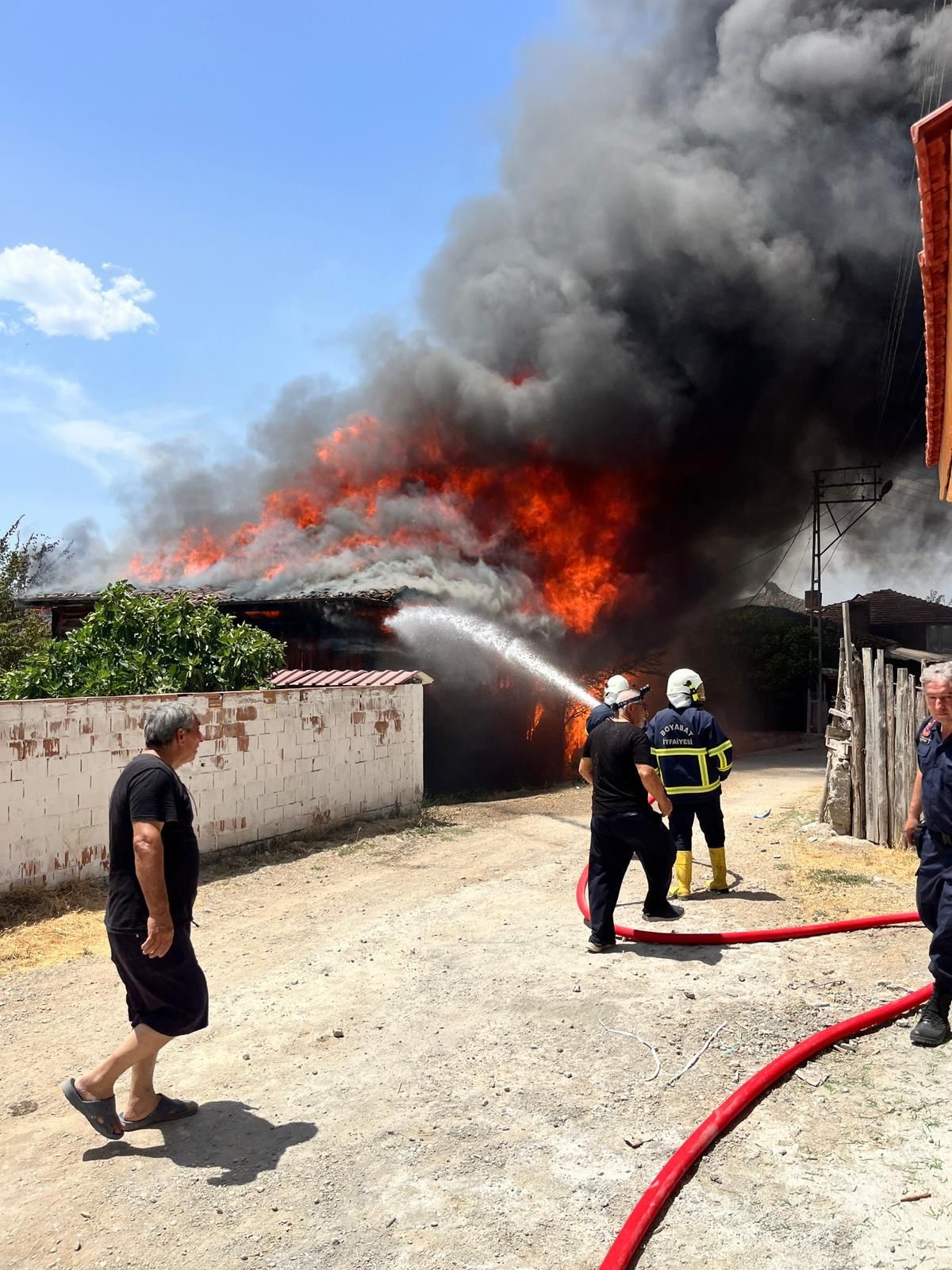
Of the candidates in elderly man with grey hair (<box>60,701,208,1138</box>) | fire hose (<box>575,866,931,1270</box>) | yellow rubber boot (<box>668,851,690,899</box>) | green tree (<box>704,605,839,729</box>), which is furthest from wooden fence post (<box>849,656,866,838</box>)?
green tree (<box>704,605,839,729</box>)

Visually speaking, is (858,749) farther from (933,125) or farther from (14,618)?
(14,618)

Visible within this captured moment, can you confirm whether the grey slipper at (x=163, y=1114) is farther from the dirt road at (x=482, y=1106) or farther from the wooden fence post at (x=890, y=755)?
the wooden fence post at (x=890, y=755)

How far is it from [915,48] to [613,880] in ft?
83.0

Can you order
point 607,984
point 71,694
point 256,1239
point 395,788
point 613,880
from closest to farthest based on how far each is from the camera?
point 256,1239
point 607,984
point 613,880
point 71,694
point 395,788

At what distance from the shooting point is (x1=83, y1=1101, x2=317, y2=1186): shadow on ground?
11.2ft

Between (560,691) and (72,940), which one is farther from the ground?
(560,691)

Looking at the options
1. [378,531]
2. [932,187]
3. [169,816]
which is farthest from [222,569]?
[169,816]

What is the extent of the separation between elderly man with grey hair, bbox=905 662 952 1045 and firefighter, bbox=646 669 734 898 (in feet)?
7.89

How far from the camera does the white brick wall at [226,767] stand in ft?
24.2

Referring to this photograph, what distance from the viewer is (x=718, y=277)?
75.6 ft

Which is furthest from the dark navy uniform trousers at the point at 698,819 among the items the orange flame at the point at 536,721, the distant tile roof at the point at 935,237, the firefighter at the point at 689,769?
the orange flame at the point at 536,721

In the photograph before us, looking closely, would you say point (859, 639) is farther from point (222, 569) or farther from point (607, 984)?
point (607, 984)

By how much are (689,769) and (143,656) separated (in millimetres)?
6687

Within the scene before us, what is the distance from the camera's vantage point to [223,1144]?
3570mm
